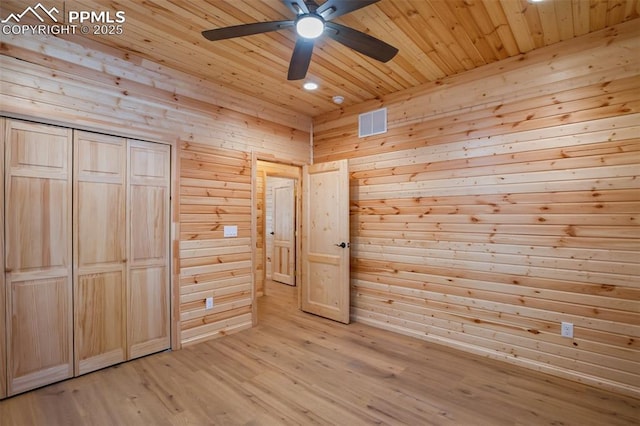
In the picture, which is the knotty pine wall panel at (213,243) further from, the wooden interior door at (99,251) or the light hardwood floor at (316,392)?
the wooden interior door at (99,251)

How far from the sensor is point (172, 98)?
3.25 meters

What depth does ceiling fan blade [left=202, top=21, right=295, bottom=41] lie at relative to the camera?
2.01m

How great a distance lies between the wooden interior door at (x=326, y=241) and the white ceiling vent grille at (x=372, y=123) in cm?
50

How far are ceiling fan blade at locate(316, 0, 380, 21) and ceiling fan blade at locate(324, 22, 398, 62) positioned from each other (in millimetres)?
69

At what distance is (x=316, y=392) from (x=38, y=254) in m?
2.47

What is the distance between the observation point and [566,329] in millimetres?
2672

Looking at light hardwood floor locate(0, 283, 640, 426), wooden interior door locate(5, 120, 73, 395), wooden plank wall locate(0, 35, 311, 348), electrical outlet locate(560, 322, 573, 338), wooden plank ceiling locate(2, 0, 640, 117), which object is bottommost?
light hardwood floor locate(0, 283, 640, 426)

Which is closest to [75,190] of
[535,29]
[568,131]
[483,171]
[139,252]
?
Result: [139,252]

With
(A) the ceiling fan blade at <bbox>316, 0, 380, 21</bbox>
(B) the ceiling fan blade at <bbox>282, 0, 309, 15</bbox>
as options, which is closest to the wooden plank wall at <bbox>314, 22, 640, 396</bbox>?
(A) the ceiling fan blade at <bbox>316, 0, 380, 21</bbox>

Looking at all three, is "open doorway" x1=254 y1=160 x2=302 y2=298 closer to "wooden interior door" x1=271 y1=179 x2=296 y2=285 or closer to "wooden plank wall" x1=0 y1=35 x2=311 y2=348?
"wooden interior door" x1=271 y1=179 x2=296 y2=285

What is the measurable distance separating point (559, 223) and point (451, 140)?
1.26 m

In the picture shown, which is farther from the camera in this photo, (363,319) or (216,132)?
(363,319)

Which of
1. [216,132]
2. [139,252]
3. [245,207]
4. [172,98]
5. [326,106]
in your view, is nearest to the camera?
[139,252]

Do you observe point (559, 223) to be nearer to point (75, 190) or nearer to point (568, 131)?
point (568, 131)
